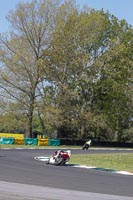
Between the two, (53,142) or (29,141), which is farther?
(53,142)

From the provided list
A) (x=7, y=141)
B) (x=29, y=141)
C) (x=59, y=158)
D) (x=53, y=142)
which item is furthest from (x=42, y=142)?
(x=59, y=158)

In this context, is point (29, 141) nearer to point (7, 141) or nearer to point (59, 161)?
point (7, 141)

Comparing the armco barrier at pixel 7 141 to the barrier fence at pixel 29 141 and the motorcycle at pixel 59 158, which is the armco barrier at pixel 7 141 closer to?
the barrier fence at pixel 29 141

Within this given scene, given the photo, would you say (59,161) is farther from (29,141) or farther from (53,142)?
(53,142)

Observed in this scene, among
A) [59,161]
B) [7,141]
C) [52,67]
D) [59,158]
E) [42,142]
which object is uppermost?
[52,67]

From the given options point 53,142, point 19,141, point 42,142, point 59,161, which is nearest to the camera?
point 59,161

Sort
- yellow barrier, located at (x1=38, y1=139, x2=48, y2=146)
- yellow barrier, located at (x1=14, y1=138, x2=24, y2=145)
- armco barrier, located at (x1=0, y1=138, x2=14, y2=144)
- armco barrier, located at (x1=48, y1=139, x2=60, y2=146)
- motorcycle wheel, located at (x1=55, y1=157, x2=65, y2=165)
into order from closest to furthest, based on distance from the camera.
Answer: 1. motorcycle wheel, located at (x1=55, y1=157, x2=65, y2=165)
2. armco barrier, located at (x1=0, y1=138, x2=14, y2=144)
3. yellow barrier, located at (x1=14, y1=138, x2=24, y2=145)
4. yellow barrier, located at (x1=38, y1=139, x2=48, y2=146)
5. armco barrier, located at (x1=48, y1=139, x2=60, y2=146)

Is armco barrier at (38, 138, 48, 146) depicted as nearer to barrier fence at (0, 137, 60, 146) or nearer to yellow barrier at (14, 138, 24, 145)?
barrier fence at (0, 137, 60, 146)

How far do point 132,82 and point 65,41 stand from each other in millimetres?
14172

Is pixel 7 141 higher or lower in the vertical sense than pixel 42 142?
higher

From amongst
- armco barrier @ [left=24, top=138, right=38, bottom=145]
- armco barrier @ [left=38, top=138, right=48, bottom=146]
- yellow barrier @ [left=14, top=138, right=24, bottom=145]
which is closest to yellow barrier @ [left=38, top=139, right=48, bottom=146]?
armco barrier @ [left=38, top=138, right=48, bottom=146]

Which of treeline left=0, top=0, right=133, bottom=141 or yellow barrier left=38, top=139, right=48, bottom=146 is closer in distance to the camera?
yellow barrier left=38, top=139, right=48, bottom=146

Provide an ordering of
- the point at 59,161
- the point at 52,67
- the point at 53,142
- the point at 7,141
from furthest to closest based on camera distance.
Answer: the point at 52,67 → the point at 53,142 → the point at 7,141 → the point at 59,161

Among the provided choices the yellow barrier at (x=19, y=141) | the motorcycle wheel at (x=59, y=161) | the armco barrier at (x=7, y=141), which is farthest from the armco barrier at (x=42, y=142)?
the motorcycle wheel at (x=59, y=161)
